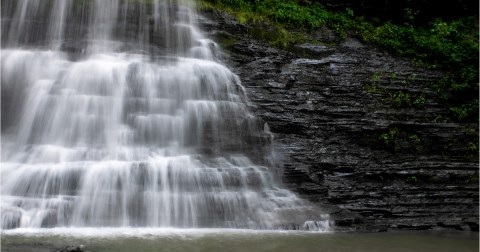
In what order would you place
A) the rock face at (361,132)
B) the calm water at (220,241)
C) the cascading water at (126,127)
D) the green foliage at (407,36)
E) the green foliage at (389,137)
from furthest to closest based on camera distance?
the green foliage at (407,36) → the green foliage at (389,137) → the rock face at (361,132) → the cascading water at (126,127) → the calm water at (220,241)

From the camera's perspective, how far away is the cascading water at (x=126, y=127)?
6602 millimetres

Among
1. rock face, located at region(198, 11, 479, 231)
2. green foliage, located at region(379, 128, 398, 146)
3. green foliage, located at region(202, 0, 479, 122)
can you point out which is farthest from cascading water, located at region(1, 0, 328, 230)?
green foliage, located at region(379, 128, 398, 146)

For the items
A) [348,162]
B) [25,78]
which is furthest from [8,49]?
[348,162]

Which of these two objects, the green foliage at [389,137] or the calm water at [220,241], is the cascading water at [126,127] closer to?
the calm water at [220,241]

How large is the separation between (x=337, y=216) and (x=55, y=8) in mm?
7722

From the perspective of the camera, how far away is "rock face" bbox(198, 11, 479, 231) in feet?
25.2

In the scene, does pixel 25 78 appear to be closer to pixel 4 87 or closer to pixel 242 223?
pixel 4 87

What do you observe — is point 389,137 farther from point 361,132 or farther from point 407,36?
point 407,36

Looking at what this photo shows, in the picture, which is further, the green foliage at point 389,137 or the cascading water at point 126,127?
the green foliage at point 389,137

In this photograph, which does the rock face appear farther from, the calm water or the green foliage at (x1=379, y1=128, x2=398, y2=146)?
the calm water

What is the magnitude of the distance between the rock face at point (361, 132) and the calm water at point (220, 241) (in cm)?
79

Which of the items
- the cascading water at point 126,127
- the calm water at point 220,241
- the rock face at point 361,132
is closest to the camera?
the calm water at point 220,241

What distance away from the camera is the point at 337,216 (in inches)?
283

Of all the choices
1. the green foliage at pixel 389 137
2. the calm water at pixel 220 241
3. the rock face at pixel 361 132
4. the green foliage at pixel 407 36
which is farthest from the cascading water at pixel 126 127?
the green foliage at pixel 389 137
